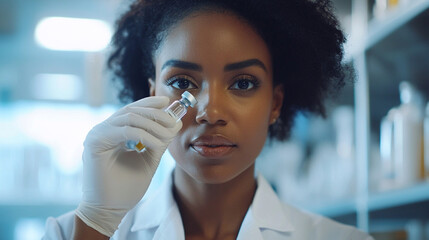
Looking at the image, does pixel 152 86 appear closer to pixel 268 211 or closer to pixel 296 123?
pixel 268 211

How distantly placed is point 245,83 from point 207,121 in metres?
0.15

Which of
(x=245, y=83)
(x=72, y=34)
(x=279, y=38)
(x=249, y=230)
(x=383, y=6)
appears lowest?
(x=249, y=230)

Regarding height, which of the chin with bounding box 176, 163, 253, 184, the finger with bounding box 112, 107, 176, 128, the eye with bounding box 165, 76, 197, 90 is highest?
the eye with bounding box 165, 76, 197, 90

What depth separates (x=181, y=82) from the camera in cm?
108

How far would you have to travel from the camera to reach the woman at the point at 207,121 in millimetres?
952

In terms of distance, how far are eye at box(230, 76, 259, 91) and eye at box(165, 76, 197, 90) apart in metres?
0.09

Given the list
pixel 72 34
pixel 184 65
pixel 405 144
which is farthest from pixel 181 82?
pixel 72 34

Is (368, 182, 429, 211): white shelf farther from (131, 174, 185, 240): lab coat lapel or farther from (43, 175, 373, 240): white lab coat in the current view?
(131, 174, 185, 240): lab coat lapel

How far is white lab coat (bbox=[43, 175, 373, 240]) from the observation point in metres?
1.11

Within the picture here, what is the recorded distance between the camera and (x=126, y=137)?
0.91m

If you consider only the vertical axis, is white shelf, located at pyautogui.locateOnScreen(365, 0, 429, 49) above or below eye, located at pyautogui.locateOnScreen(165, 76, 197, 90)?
above

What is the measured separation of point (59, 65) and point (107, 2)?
45 centimetres

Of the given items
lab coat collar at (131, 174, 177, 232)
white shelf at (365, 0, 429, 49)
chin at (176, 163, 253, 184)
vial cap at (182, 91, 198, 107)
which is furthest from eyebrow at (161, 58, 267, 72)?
white shelf at (365, 0, 429, 49)

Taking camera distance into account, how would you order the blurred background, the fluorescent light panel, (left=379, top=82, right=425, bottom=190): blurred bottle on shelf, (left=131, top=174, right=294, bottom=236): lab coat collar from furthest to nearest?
1. the fluorescent light panel
2. the blurred background
3. (left=379, top=82, right=425, bottom=190): blurred bottle on shelf
4. (left=131, top=174, right=294, bottom=236): lab coat collar
